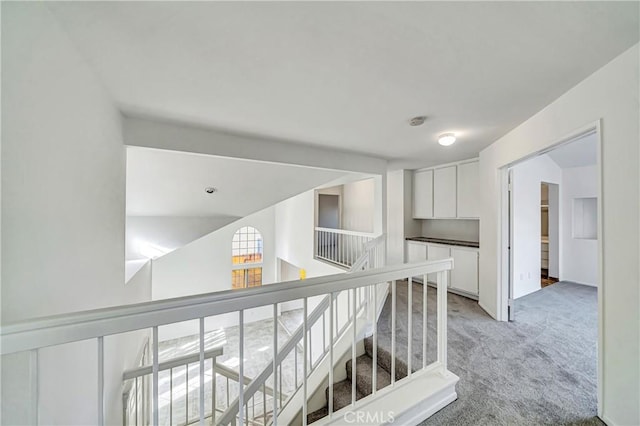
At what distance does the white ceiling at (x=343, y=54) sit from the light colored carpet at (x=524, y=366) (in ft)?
7.24

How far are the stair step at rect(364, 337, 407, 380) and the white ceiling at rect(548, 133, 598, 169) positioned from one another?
14.1 feet

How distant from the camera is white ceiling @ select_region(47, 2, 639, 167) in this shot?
43.9 inches

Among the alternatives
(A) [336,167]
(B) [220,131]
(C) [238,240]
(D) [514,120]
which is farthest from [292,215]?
(D) [514,120]

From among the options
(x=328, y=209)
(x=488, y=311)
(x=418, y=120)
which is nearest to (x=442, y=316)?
(x=418, y=120)

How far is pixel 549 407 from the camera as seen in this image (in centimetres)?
170

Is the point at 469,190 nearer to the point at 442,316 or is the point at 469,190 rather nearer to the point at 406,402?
the point at 442,316

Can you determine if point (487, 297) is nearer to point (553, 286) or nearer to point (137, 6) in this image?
point (553, 286)

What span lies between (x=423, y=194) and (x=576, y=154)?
2619mm

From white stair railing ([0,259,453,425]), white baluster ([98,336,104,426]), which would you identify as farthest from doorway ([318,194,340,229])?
white baluster ([98,336,104,426])

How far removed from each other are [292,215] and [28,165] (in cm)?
712

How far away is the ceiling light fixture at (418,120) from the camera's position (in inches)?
91.7

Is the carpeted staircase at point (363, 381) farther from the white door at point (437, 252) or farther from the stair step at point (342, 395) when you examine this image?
the white door at point (437, 252)

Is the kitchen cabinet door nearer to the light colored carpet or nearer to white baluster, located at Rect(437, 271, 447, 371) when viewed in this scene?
the light colored carpet

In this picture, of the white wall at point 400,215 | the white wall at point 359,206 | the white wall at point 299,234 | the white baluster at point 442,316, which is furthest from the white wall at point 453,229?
the white baluster at point 442,316
